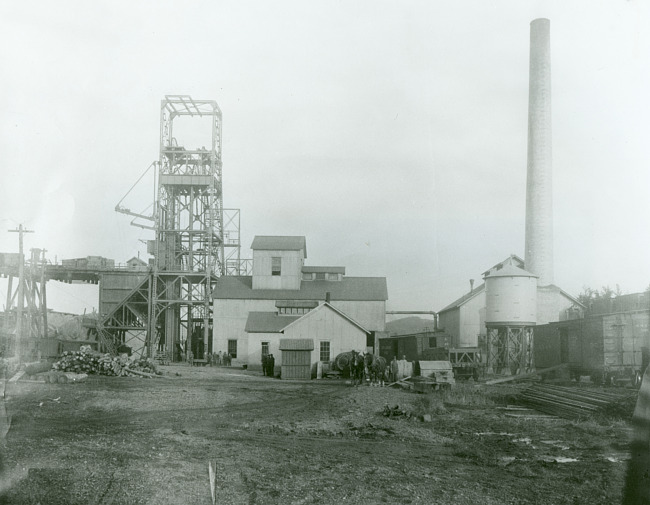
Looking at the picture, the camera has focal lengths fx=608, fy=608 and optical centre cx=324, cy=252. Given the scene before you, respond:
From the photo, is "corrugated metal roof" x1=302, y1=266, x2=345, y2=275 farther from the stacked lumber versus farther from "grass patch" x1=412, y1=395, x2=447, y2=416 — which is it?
the stacked lumber

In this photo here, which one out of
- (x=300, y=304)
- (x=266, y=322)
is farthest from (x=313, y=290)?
(x=266, y=322)

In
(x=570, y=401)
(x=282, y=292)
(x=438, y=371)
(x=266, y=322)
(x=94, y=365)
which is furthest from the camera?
(x=282, y=292)

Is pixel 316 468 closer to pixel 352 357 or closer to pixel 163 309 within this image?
pixel 352 357

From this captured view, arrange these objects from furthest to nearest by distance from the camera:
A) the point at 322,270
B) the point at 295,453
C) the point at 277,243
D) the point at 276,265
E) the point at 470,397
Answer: the point at 322,270 < the point at 277,243 < the point at 276,265 < the point at 470,397 < the point at 295,453

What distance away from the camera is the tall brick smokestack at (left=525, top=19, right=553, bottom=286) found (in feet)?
136

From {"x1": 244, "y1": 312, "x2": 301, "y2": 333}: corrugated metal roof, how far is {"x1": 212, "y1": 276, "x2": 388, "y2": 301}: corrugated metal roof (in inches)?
295

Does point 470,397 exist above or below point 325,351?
below

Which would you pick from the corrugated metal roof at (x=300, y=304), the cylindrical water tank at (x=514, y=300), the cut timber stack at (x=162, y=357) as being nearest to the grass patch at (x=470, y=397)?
the cylindrical water tank at (x=514, y=300)

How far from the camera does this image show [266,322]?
39.9 metres

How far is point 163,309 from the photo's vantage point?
163 ft

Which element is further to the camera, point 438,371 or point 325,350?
point 325,350

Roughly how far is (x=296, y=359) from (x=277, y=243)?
20634mm

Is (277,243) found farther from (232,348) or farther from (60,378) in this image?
(60,378)

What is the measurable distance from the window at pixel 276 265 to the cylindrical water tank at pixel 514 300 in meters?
19.6
